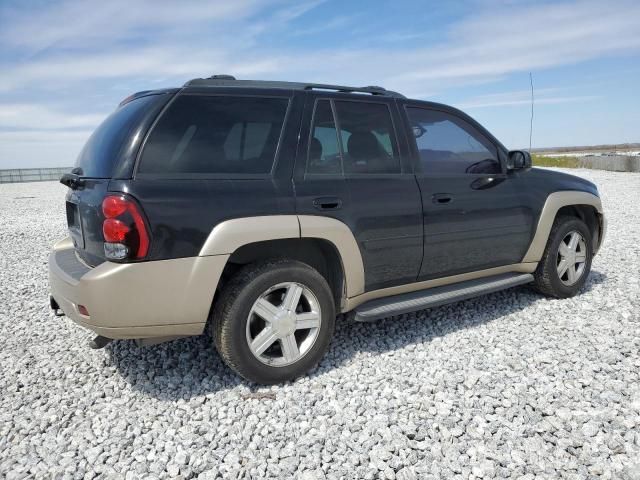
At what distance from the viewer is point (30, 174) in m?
35.2

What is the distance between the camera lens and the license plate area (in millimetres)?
3006

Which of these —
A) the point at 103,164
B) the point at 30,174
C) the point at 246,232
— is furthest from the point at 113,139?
the point at 30,174

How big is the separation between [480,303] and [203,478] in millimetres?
3226

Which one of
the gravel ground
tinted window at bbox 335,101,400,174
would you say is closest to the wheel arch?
tinted window at bbox 335,101,400,174

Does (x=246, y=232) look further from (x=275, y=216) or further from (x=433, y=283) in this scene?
(x=433, y=283)

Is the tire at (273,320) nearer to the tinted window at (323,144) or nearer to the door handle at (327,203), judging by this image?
the door handle at (327,203)

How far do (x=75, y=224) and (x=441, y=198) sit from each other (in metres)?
2.59

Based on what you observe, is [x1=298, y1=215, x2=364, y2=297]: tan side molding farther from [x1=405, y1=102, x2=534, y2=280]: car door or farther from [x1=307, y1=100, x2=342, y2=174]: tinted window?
[x1=405, y1=102, x2=534, y2=280]: car door

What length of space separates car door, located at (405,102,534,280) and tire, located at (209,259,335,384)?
984 mm

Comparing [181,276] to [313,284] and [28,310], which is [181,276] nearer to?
[313,284]

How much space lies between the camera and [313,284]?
312 centimetres

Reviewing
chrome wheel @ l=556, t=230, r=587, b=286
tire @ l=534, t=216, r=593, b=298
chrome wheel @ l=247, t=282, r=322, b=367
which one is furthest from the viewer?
chrome wheel @ l=556, t=230, r=587, b=286

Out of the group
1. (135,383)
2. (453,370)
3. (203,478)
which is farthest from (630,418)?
(135,383)

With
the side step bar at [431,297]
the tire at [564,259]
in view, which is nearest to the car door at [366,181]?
the side step bar at [431,297]
